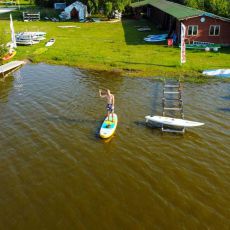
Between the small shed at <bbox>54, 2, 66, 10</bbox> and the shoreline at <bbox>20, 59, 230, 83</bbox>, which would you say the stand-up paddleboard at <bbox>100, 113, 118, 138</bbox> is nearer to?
the shoreline at <bbox>20, 59, 230, 83</bbox>

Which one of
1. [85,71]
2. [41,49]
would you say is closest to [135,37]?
[41,49]

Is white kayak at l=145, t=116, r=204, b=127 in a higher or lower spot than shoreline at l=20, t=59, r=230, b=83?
lower

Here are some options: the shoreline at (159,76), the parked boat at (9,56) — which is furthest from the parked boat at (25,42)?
the shoreline at (159,76)

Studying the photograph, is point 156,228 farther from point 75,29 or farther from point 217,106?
point 75,29

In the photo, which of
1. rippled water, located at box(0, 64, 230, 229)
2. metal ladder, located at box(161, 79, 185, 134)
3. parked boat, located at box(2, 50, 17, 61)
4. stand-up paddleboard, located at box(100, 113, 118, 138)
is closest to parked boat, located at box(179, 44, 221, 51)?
metal ladder, located at box(161, 79, 185, 134)

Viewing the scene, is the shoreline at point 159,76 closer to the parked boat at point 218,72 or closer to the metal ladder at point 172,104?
the parked boat at point 218,72
